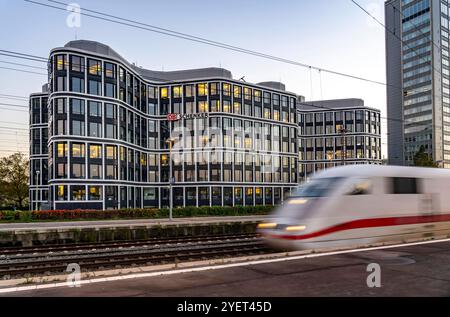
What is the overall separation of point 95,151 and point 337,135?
66072 millimetres

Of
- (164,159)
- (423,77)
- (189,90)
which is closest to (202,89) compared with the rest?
(189,90)

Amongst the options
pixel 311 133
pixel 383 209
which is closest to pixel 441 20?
pixel 311 133

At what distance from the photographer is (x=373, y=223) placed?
15.3m

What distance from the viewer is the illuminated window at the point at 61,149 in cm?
5675

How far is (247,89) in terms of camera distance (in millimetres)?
76250

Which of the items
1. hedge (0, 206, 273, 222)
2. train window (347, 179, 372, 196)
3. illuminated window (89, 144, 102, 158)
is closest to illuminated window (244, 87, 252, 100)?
illuminated window (89, 144, 102, 158)

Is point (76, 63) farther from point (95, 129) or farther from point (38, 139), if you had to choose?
point (38, 139)

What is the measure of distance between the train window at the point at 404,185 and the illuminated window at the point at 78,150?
50567 millimetres

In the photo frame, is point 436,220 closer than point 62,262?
No

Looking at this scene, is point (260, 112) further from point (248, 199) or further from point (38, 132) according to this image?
point (38, 132)

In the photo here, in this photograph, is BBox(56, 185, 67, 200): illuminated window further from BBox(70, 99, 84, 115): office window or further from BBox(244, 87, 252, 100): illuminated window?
BBox(244, 87, 252, 100): illuminated window

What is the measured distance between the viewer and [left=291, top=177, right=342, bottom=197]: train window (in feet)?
47.5

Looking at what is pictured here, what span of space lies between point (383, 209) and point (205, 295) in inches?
398

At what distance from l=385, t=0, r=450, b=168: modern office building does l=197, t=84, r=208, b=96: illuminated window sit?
79.0 metres
